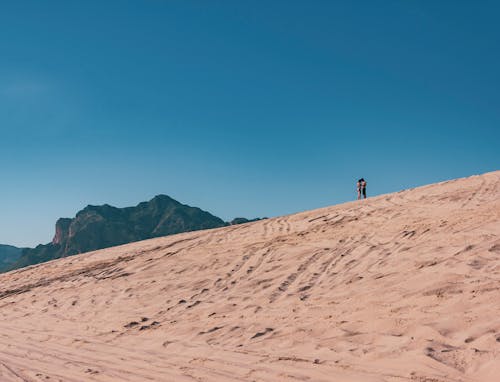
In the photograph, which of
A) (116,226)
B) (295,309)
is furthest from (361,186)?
(116,226)

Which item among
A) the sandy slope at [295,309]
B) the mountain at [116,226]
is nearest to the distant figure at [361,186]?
the sandy slope at [295,309]

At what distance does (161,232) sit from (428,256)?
364 ft

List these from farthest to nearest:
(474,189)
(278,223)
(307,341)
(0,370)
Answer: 1. (278,223)
2. (474,189)
3. (0,370)
4. (307,341)

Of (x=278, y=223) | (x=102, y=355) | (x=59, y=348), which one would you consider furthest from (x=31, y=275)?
(x=102, y=355)

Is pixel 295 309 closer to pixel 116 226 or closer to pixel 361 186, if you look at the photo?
pixel 361 186

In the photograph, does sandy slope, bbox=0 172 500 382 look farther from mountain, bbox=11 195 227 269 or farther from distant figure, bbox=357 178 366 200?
mountain, bbox=11 195 227 269

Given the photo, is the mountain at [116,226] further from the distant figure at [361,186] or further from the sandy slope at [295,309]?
the sandy slope at [295,309]

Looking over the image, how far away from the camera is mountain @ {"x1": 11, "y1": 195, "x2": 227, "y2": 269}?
356 ft

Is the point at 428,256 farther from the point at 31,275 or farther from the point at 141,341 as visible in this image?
the point at 31,275

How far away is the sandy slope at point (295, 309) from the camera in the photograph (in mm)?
4703

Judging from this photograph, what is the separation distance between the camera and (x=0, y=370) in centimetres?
593

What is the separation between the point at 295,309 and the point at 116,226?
11313 centimetres

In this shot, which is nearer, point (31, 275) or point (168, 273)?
point (168, 273)

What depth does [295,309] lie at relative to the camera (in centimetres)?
690
